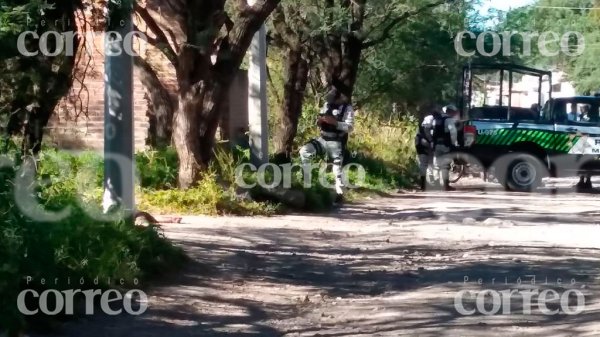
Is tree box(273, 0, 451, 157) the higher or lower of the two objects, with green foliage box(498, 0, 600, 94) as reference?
lower

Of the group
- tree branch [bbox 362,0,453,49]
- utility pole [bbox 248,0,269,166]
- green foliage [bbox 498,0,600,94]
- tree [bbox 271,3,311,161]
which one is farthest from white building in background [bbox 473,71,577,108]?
green foliage [bbox 498,0,600,94]

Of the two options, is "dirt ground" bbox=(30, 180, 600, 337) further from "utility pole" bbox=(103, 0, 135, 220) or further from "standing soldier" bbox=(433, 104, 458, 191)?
"standing soldier" bbox=(433, 104, 458, 191)

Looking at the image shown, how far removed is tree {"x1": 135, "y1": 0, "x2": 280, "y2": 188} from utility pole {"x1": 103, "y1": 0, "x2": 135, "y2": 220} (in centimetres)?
384

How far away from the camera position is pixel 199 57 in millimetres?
16281

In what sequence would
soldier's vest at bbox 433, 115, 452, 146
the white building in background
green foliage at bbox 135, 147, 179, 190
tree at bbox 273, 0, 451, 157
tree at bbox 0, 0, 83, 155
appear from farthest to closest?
1. the white building in background
2. soldier's vest at bbox 433, 115, 452, 146
3. tree at bbox 273, 0, 451, 157
4. green foliage at bbox 135, 147, 179, 190
5. tree at bbox 0, 0, 83, 155

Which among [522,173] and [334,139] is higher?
[334,139]

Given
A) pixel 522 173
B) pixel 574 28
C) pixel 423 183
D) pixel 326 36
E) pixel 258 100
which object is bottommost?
pixel 423 183

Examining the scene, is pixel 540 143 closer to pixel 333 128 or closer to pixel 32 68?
pixel 333 128

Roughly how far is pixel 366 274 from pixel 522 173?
14.7 meters

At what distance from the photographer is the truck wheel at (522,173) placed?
25.7 meters

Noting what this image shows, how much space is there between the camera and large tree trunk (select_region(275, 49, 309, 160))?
75.7 ft

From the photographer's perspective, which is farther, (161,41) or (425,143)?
(425,143)

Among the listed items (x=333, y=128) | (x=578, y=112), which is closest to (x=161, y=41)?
(x=333, y=128)

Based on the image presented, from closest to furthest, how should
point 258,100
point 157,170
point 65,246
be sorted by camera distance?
point 65,246 < point 157,170 < point 258,100
